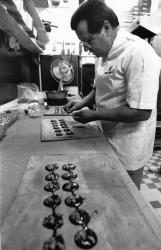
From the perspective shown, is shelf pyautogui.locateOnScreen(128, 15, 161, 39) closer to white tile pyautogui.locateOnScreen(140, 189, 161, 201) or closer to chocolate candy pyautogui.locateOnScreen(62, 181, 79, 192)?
white tile pyautogui.locateOnScreen(140, 189, 161, 201)

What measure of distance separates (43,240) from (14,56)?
9.37ft

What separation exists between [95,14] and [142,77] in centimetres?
48

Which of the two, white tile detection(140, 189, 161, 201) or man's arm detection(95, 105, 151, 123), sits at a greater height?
man's arm detection(95, 105, 151, 123)

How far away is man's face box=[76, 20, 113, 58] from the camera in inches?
51.1

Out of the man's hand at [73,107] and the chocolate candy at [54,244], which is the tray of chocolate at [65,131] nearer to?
the man's hand at [73,107]

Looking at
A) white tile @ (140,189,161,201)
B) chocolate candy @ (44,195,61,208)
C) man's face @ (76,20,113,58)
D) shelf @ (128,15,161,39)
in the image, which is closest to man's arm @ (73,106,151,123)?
man's face @ (76,20,113,58)

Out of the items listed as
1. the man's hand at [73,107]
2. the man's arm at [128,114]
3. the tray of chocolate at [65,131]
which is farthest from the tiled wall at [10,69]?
the man's arm at [128,114]

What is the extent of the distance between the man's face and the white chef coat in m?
0.06


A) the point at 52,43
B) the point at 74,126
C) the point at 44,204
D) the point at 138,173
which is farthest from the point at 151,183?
the point at 52,43

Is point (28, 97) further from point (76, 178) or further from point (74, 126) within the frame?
point (76, 178)

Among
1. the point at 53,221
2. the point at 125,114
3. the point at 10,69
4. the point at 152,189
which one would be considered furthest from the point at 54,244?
the point at 10,69

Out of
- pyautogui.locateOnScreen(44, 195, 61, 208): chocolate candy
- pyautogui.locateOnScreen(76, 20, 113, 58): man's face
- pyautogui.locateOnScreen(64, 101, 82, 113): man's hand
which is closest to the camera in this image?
pyautogui.locateOnScreen(44, 195, 61, 208): chocolate candy

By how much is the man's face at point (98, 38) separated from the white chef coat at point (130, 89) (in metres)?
0.06

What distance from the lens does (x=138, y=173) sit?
4.93 feet
